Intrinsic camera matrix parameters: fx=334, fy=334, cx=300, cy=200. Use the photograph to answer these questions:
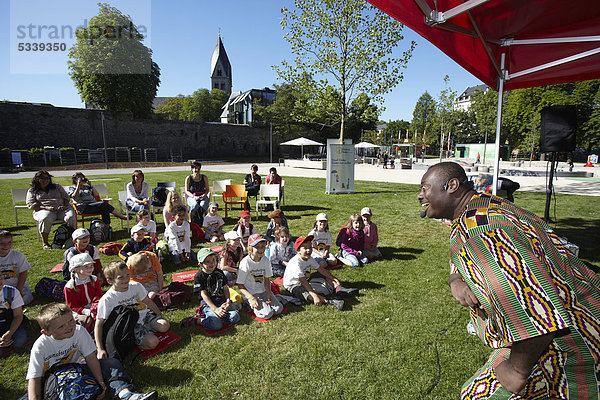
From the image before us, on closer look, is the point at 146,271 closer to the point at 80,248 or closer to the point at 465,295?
the point at 80,248

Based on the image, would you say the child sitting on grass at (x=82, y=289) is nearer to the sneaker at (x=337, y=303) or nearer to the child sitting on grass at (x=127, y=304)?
the child sitting on grass at (x=127, y=304)

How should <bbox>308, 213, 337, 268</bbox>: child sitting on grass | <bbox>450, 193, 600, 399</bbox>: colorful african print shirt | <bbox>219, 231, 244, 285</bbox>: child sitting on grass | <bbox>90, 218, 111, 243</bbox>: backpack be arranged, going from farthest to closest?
<bbox>90, 218, 111, 243</bbox>: backpack < <bbox>308, 213, 337, 268</bbox>: child sitting on grass < <bbox>219, 231, 244, 285</bbox>: child sitting on grass < <bbox>450, 193, 600, 399</bbox>: colorful african print shirt

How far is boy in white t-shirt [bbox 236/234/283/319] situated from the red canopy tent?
365 cm

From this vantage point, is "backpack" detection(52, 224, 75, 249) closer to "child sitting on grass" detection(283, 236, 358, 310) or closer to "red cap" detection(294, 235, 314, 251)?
"red cap" detection(294, 235, 314, 251)

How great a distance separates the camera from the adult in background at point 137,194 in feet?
30.7

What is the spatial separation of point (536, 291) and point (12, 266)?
6254mm

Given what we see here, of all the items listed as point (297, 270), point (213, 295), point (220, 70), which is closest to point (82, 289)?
point (213, 295)

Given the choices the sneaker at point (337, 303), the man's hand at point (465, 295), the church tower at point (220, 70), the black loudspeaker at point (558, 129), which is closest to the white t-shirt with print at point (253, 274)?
the sneaker at point (337, 303)

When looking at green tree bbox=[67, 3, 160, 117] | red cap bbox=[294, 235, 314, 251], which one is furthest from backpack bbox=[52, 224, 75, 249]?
green tree bbox=[67, 3, 160, 117]

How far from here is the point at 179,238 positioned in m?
7.22

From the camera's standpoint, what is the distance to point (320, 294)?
17.9 feet

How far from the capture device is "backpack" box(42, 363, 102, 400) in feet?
9.62

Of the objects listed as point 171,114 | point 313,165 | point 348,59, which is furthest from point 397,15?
point 171,114

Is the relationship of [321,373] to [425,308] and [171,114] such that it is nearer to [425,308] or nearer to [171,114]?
[425,308]
